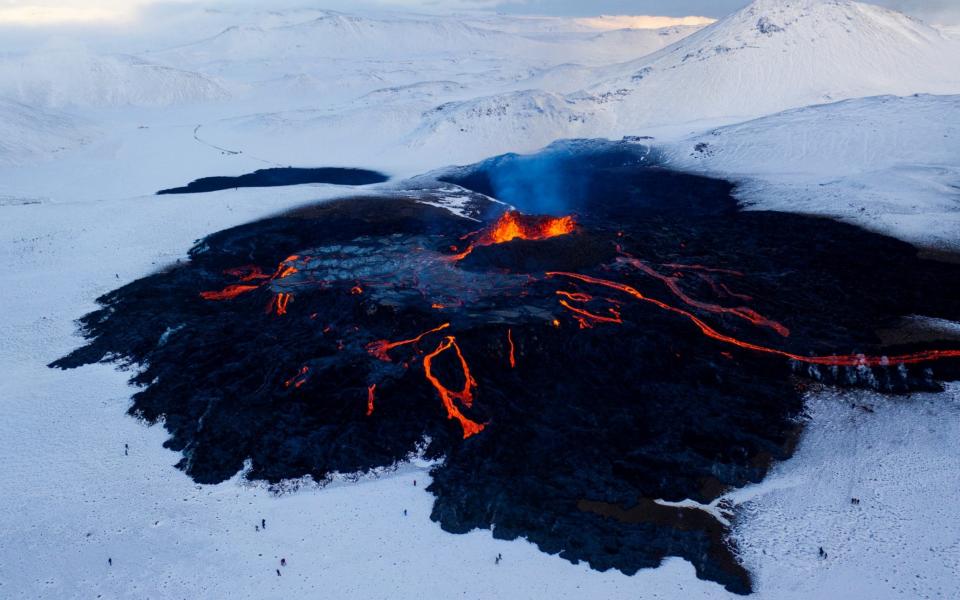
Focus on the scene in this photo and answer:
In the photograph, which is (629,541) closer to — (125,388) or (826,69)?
(125,388)

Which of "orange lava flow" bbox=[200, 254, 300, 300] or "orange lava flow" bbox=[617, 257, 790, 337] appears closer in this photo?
"orange lava flow" bbox=[617, 257, 790, 337]

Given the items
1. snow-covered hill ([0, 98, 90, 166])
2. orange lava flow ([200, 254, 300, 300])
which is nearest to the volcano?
orange lava flow ([200, 254, 300, 300])

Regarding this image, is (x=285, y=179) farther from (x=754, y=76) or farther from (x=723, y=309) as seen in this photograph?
(x=754, y=76)

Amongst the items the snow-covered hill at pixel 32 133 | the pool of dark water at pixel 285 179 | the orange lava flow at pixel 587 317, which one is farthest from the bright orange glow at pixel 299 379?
the snow-covered hill at pixel 32 133

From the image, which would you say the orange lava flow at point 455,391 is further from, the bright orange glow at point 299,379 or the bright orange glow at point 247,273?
the bright orange glow at point 247,273

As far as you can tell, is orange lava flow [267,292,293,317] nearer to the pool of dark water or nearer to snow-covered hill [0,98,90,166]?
the pool of dark water

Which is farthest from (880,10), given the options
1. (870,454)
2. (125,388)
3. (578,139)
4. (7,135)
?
(7,135)
